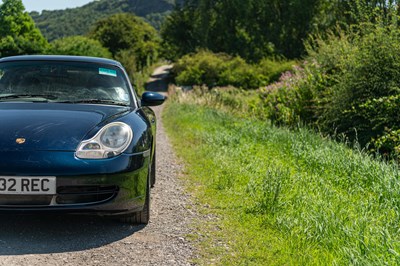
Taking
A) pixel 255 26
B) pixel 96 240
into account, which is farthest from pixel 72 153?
pixel 255 26

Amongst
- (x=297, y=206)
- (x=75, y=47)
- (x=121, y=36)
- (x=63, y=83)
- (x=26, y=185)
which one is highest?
(x=63, y=83)

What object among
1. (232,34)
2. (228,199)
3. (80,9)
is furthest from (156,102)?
(80,9)

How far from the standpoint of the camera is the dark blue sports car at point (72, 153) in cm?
349

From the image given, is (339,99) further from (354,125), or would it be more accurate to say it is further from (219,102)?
(219,102)

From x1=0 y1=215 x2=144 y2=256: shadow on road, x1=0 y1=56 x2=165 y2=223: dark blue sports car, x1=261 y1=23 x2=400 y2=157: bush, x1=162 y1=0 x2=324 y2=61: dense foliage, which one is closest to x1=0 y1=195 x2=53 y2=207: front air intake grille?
x1=0 y1=56 x2=165 y2=223: dark blue sports car

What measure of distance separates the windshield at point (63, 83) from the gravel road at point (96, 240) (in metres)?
1.15

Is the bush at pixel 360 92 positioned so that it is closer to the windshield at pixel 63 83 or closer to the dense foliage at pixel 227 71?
the windshield at pixel 63 83

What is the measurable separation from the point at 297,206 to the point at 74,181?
6.65 feet

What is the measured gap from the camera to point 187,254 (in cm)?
351

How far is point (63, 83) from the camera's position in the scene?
4793 mm

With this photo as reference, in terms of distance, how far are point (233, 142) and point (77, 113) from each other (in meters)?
4.95

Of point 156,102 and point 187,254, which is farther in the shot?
point 156,102

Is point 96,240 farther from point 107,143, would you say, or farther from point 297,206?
point 297,206

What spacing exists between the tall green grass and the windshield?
151 cm
